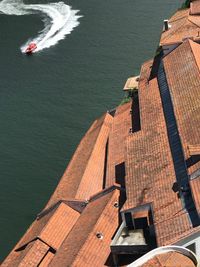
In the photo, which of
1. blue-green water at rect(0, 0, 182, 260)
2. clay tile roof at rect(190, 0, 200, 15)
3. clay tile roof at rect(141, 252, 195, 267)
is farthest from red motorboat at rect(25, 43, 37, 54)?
clay tile roof at rect(141, 252, 195, 267)

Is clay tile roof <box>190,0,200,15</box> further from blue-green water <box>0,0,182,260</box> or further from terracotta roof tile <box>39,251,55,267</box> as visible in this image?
terracotta roof tile <box>39,251,55,267</box>

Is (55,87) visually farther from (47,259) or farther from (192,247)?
(192,247)

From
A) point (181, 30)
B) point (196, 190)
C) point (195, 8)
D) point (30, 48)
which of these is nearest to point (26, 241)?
point (196, 190)

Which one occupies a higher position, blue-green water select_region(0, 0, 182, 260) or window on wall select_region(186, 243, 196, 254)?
window on wall select_region(186, 243, 196, 254)

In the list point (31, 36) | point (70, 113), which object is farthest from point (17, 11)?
point (70, 113)

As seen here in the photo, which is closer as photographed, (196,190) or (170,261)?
(170,261)

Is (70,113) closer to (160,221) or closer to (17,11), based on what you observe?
(160,221)
